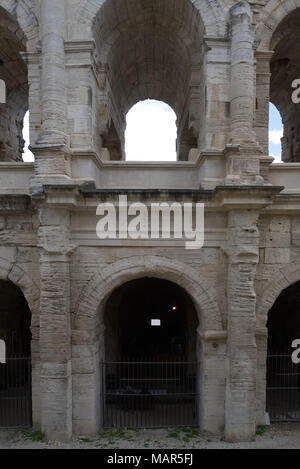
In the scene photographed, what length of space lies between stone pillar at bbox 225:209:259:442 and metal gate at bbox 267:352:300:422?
1050 mm

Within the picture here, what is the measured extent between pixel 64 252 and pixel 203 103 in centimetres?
446

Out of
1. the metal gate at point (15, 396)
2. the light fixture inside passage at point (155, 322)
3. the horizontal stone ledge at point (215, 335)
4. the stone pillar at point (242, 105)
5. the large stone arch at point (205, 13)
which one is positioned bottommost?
the metal gate at point (15, 396)

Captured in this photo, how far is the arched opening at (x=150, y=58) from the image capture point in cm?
782

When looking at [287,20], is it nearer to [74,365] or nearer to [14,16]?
[14,16]

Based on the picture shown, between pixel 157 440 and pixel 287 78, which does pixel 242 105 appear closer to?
pixel 287 78

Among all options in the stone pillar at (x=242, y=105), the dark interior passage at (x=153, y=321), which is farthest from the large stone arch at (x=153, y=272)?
the dark interior passage at (x=153, y=321)

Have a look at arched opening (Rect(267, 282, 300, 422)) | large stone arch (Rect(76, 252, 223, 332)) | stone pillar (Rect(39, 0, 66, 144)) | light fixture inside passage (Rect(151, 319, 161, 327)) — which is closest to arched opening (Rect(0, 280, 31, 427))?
large stone arch (Rect(76, 252, 223, 332))

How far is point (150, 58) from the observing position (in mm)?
9789

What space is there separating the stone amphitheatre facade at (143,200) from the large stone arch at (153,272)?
0.07ft

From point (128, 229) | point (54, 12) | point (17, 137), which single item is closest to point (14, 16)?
point (54, 12)

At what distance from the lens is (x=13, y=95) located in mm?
10703

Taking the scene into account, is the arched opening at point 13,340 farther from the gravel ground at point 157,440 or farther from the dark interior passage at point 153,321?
the dark interior passage at point 153,321

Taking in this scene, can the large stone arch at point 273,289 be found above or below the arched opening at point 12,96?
below

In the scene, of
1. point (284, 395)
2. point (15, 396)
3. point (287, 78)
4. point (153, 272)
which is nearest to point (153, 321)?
point (284, 395)
